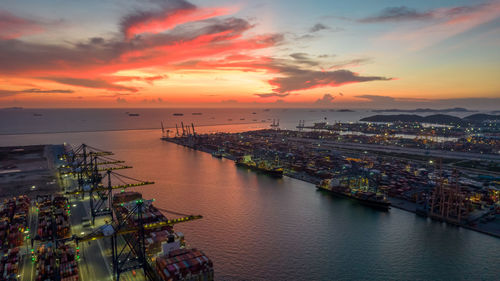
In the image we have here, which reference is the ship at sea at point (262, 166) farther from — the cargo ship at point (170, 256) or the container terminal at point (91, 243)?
the cargo ship at point (170, 256)

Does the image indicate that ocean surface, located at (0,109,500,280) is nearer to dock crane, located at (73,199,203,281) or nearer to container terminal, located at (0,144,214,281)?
container terminal, located at (0,144,214,281)

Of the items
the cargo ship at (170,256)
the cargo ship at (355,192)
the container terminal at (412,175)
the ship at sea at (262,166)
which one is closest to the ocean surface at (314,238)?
the cargo ship at (355,192)

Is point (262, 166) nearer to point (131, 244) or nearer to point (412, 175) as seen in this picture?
point (412, 175)

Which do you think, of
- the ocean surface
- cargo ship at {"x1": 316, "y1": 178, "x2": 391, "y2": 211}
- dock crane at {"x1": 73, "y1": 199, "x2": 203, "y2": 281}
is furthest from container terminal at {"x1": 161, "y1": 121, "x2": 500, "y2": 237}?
dock crane at {"x1": 73, "y1": 199, "x2": 203, "y2": 281}

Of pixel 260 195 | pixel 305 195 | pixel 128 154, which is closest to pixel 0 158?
pixel 128 154

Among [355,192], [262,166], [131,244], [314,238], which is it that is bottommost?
[314,238]

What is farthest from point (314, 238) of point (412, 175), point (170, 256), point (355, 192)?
point (412, 175)

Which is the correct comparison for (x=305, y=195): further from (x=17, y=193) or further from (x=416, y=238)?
(x=17, y=193)
